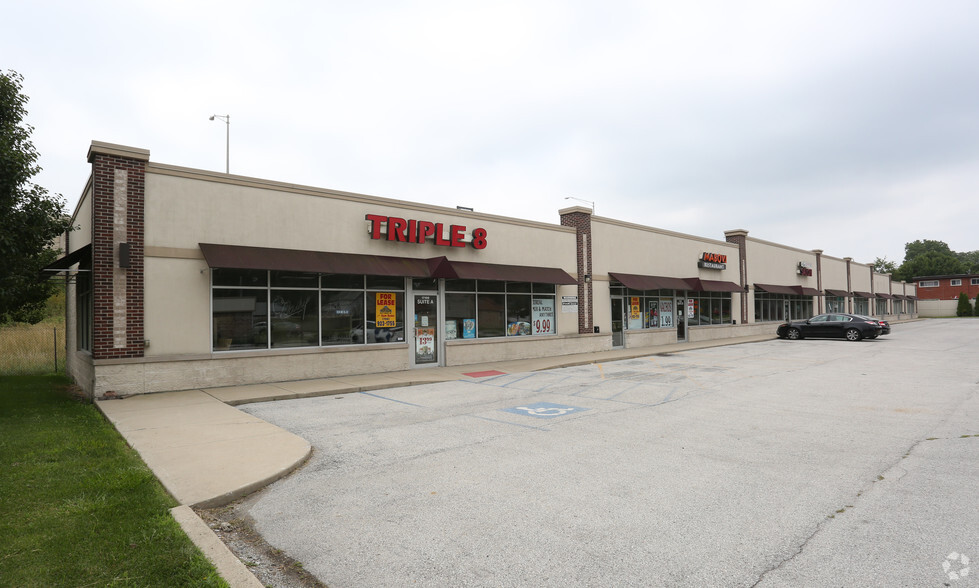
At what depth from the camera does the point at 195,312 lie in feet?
42.5

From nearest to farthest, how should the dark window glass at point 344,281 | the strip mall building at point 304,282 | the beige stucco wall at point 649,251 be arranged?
1. the strip mall building at point 304,282
2. the dark window glass at point 344,281
3. the beige stucco wall at point 649,251

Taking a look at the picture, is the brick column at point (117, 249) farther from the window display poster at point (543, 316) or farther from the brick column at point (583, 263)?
the brick column at point (583, 263)

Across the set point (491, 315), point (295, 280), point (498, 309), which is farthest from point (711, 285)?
point (295, 280)

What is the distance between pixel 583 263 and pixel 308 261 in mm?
12284

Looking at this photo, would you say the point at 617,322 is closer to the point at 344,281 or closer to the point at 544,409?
the point at 344,281

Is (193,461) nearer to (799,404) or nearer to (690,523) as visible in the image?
(690,523)

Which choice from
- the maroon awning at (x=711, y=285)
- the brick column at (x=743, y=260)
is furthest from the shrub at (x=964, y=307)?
the maroon awning at (x=711, y=285)

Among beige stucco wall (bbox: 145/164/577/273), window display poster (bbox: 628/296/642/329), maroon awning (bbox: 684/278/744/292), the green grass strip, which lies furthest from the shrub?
the green grass strip

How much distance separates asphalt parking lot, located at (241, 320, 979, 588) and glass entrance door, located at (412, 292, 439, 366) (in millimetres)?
5717

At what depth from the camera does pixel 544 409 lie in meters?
10.4

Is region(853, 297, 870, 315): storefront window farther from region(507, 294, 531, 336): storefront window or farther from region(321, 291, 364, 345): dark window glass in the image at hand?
region(321, 291, 364, 345): dark window glass

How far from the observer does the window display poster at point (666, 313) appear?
2764 cm

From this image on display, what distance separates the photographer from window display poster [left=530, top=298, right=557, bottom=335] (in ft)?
68.4

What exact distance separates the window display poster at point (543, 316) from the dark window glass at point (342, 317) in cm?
741
